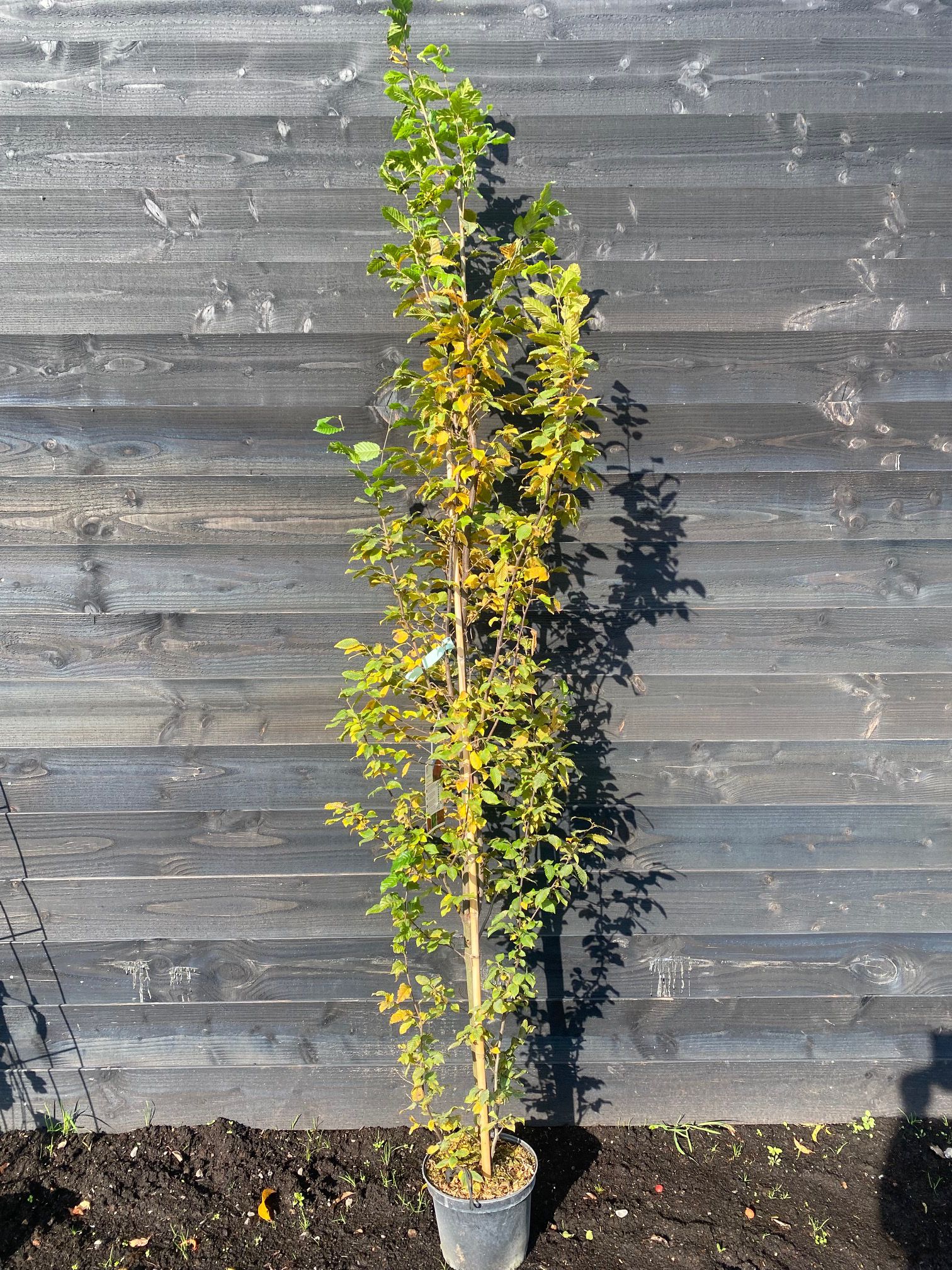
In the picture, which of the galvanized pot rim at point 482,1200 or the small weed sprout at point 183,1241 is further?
the small weed sprout at point 183,1241

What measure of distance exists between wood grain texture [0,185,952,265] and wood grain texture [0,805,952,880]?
139 cm

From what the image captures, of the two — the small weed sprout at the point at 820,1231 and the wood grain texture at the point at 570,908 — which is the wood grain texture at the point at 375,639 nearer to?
the wood grain texture at the point at 570,908

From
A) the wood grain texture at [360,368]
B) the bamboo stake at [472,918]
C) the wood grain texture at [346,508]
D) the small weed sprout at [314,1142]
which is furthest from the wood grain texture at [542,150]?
the small weed sprout at [314,1142]

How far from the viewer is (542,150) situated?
2.03 m

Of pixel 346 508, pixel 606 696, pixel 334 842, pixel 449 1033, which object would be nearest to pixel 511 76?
pixel 346 508

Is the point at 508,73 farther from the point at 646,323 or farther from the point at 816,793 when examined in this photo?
the point at 816,793

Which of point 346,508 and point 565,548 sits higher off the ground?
point 346,508

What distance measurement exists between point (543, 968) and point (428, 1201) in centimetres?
62

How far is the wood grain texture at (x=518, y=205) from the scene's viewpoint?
2049mm

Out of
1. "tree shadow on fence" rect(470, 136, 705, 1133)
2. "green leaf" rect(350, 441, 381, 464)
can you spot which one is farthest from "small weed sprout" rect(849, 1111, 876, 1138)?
"green leaf" rect(350, 441, 381, 464)

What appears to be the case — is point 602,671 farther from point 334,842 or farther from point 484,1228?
point 484,1228

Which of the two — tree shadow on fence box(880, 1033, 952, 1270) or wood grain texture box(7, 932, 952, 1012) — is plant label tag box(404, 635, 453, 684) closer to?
wood grain texture box(7, 932, 952, 1012)

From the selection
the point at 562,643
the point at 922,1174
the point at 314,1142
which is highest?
the point at 562,643

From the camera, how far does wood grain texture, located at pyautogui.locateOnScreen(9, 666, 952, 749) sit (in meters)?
2.20
